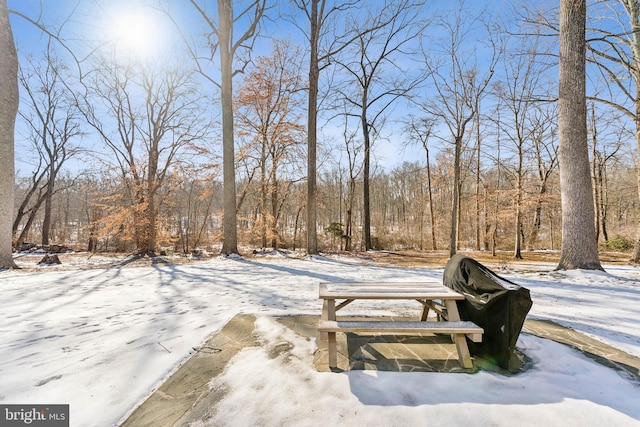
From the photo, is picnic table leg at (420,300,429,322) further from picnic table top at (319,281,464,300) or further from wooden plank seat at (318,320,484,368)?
wooden plank seat at (318,320,484,368)

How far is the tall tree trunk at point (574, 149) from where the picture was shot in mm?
5570

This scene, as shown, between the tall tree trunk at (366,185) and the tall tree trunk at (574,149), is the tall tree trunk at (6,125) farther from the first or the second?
the tall tree trunk at (574,149)

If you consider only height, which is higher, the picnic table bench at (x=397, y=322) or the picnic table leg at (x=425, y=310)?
the picnic table bench at (x=397, y=322)

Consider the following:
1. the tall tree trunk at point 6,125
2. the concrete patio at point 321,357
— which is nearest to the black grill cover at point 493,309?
the concrete patio at point 321,357

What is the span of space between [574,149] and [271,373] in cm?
739

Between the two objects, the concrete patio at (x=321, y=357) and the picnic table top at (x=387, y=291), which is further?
the picnic table top at (x=387, y=291)

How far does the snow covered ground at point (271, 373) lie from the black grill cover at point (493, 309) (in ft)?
0.75

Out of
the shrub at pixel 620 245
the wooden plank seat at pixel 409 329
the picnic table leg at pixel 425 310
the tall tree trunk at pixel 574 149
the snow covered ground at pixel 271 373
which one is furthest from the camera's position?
the shrub at pixel 620 245

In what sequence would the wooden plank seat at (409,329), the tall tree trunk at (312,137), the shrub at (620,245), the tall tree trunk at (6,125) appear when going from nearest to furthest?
the wooden plank seat at (409,329)
the tall tree trunk at (6,125)
the tall tree trunk at (312,137)
the shrub at (620,245)

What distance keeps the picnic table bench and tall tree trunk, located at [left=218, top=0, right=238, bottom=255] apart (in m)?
6.41

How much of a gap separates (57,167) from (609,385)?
23.9 meters

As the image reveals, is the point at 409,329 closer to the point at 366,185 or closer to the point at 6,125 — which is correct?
the point at 6,125

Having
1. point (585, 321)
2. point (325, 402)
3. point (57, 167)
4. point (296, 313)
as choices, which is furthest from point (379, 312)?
point (57, 167)

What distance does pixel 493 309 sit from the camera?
6.89 feet
